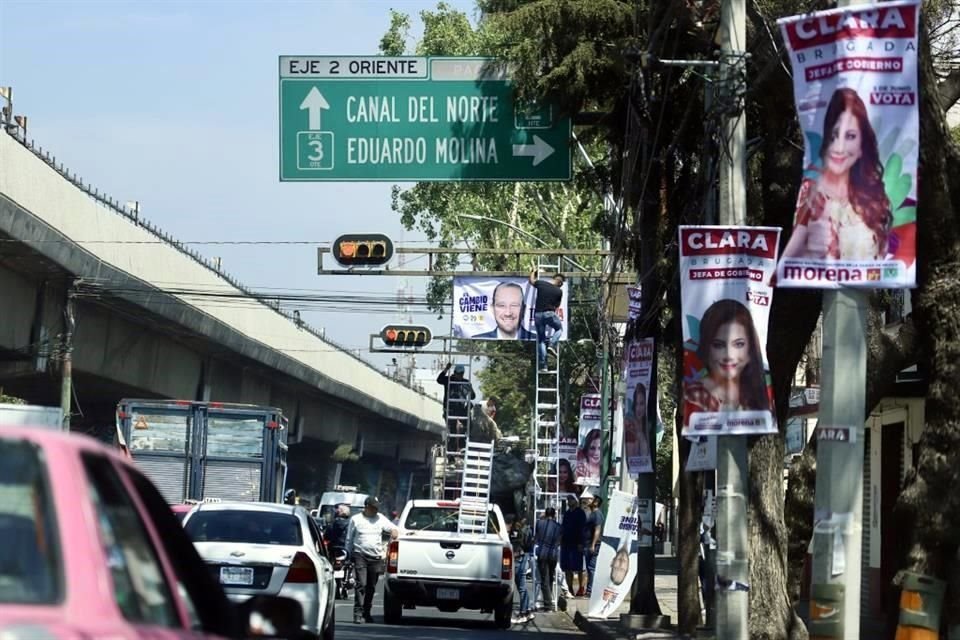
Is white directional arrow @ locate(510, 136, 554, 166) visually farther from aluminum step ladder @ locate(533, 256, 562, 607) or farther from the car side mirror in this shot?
the car side mirror

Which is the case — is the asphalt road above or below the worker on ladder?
below

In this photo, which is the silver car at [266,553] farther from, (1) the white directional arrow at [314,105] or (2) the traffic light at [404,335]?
(2) the traffic light at [404,335]

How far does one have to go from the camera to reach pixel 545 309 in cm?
3797

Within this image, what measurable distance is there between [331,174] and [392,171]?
706mm

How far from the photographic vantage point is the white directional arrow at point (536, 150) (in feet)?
68.2

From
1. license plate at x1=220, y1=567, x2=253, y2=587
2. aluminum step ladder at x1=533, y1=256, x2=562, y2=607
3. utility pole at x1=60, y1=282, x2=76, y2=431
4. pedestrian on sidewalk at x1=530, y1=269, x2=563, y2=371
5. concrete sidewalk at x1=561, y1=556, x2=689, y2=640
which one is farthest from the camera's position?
aluminum step ladder at x1=533, y1=256, x2=562, y2=607

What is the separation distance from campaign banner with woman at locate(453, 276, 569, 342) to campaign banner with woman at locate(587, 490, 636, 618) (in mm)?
16444

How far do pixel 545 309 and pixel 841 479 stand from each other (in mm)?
27487

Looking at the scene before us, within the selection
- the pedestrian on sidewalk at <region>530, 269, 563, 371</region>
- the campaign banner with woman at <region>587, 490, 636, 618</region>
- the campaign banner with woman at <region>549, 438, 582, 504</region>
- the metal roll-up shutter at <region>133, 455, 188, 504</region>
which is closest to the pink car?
the campaign banner with woman at <region>587, 490, 636, 618</region>

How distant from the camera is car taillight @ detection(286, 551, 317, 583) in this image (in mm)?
16031

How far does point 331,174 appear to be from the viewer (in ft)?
67.8

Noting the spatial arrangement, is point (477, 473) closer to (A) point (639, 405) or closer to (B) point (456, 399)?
(B) point (456, 399)

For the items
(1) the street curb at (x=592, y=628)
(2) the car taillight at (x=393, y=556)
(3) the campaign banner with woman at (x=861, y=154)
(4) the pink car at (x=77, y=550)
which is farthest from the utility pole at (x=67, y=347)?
(4) the pink car at (x=77, y=550)

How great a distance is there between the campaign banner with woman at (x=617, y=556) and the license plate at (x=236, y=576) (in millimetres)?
9084
